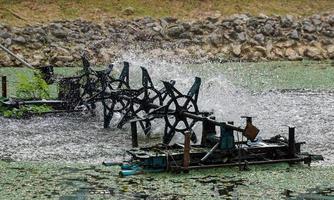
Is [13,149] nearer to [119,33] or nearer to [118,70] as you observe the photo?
[118,70]

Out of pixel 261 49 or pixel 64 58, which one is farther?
pixel 261 49

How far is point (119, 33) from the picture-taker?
3800cm

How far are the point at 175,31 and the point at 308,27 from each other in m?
6.34

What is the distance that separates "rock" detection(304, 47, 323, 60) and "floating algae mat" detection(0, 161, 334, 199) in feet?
72.2

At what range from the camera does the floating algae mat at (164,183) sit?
14.0 metres

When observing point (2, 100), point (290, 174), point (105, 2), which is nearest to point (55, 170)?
point (290, 174)

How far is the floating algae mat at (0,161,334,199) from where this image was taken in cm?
1397

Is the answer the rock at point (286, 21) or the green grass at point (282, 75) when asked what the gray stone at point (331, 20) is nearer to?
the rock at point (286, 21)

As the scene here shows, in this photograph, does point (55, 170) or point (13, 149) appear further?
point (13, 149)

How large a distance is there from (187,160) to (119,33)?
A: 23.1 metres

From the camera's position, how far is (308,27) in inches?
1565

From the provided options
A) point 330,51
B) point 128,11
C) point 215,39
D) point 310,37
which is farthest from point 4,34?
point 330,51

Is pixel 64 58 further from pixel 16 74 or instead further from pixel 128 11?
pixel 128 11

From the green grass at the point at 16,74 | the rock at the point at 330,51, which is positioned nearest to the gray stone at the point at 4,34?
the green grass at the point at 16,74
